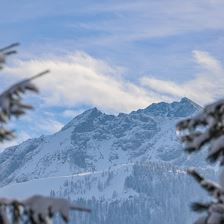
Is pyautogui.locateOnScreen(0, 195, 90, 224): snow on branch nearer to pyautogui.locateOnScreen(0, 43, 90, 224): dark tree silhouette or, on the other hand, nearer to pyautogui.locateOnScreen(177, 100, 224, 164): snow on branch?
pyautogui.locateOnScreen(0, 43, 90, 224): dark tree silhouette

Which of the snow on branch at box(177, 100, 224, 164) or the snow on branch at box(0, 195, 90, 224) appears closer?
the snow on branch at box(0, 195, 90, 224)

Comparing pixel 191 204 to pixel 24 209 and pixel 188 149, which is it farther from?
pixel 24 209

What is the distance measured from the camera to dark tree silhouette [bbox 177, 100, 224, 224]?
8.05m

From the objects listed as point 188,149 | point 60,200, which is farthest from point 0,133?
point 188,149

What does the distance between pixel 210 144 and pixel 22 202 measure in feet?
7.63

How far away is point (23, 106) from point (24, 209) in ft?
Result: 3.58

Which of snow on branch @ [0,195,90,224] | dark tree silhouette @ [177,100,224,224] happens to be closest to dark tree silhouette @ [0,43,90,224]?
snow on branch @ [0,195,90,224]

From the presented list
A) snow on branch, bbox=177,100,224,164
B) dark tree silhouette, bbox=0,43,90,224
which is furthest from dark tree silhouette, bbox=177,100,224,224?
dark tree silhouette, bbox=0,43,90,224

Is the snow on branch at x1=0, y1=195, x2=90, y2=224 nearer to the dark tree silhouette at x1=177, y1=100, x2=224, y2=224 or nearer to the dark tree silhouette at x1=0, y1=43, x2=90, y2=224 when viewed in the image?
the dark tree silhouette at x1=0, y1=43, x2=90, y2=224

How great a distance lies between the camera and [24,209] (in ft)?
24.5

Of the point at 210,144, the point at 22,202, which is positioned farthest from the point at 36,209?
the point at 210,144

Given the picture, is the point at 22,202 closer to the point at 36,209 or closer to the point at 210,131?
the point at 36,209

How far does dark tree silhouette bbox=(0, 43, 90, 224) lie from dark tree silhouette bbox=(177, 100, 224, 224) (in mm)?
1646

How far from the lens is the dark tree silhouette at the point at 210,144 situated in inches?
317
